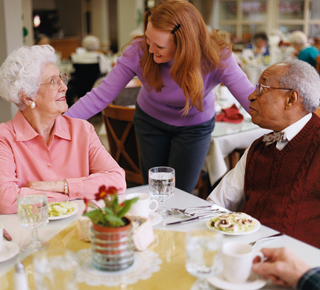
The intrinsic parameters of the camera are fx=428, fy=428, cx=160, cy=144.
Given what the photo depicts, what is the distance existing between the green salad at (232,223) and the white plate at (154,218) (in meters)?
0.17

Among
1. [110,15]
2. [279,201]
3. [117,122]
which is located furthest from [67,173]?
[110,15]

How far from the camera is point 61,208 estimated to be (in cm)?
151

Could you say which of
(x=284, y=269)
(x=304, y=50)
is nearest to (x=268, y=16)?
(x=304, y=50)

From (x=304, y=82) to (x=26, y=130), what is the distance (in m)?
1.13

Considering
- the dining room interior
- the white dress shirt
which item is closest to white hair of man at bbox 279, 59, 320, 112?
the white dress shirt

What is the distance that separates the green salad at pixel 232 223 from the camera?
1.34m

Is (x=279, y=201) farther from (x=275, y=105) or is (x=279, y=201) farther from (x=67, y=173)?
(x=67, y=173)

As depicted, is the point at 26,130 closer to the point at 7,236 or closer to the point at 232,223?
the point at 7,236

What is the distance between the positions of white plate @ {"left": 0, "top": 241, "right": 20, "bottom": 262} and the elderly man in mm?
931

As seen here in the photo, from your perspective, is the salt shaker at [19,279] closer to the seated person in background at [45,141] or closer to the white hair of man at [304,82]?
the seated person in background at [45,141]

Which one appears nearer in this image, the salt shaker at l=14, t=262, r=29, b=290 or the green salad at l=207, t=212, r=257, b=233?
the salt shaker at l=14, t=262, r=29, b=290

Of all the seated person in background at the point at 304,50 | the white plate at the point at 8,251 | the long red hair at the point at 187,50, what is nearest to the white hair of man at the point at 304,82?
the long red hair at the point at 187,50

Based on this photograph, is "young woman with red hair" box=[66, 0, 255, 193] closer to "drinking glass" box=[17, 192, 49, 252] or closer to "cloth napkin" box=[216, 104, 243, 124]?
"cloth napkin" box=[216, 104, 243, 124]

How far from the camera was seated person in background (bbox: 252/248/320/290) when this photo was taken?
1.04 m
